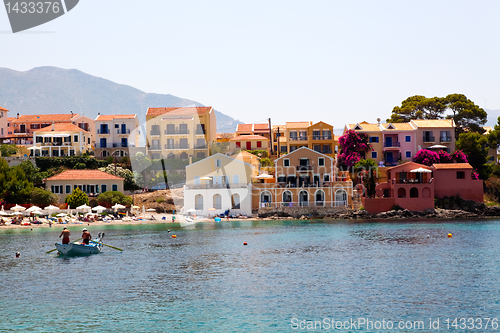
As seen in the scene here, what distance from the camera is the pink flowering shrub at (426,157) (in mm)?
68188

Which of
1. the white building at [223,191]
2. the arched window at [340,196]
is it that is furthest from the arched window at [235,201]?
the arched window at [340,196]

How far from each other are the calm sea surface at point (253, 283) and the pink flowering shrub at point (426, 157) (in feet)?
84.0

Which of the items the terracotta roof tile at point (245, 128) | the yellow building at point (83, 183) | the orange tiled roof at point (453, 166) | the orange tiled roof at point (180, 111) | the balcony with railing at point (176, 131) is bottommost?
the yellow building at point (83, 183)

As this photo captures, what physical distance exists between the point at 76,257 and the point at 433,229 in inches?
1271

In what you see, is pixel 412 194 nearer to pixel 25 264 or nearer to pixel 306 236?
pixel 306 236

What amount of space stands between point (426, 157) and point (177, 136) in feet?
123

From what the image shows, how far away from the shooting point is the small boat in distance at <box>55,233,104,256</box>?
34.3 m

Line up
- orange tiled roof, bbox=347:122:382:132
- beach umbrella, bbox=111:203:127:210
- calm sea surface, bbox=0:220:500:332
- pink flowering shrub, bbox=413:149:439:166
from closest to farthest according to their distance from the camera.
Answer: calm sea surface, bbox=0:220:500:332, beach umbrella, bbox=111:203:127:210, pink flowering shrub, bbox=413:149:439:166, orange tiled roof, bbox=347:122:382:132

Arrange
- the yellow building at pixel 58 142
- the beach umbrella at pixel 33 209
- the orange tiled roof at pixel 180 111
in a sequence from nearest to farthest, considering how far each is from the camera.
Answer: the beach umbrella at pixel 33 209
the yellow building at pixel 58 142
the orange tiled roof at pixel 180 111

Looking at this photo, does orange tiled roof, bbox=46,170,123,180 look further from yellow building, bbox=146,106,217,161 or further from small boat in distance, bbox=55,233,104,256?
small boat in distance, bbox=55,233,104,256

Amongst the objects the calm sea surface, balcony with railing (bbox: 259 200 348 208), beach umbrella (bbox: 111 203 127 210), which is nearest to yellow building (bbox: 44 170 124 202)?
beach umbrella (bbox: 111 203 127 210)

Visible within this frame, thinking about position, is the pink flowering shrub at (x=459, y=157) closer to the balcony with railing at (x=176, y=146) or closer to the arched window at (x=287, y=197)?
the arched window at (x=287, y=197)

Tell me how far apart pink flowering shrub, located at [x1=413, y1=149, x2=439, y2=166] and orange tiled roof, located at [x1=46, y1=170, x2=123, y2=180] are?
40.4 meters

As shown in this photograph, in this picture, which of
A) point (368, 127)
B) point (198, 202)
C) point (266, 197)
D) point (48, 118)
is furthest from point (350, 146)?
point (48, 118)
